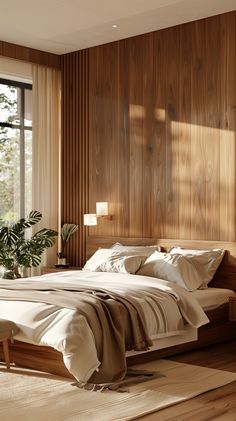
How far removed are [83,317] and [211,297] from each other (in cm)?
158

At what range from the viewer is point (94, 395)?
4355 millimetres

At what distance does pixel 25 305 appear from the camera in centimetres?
503

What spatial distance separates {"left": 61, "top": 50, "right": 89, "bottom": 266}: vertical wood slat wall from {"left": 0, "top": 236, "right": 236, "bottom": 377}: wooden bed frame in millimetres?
346

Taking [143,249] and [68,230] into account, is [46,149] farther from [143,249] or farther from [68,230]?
[143,249]

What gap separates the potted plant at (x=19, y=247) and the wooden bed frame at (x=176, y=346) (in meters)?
0.54

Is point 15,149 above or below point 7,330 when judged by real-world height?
above

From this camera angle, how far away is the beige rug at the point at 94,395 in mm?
3945

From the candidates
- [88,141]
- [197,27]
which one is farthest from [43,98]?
[197,27]

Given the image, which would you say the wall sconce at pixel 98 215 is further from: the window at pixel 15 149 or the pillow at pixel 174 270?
the pillow at pixel 174 270

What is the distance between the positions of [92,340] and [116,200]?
3100mm

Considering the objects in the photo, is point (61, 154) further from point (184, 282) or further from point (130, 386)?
point (130, 386)

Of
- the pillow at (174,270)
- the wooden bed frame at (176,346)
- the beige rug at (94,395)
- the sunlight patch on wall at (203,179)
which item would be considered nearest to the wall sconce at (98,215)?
the wooden bed frame at (176,346)

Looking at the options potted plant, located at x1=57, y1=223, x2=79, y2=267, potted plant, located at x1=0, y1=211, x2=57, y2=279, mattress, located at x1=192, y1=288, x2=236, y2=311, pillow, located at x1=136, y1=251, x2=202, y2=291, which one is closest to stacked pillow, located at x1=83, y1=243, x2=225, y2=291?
pillow, located at x1=136, y1=251, x2=202, y2=291

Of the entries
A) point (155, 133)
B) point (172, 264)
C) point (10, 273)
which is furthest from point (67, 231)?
point (172, 264)
